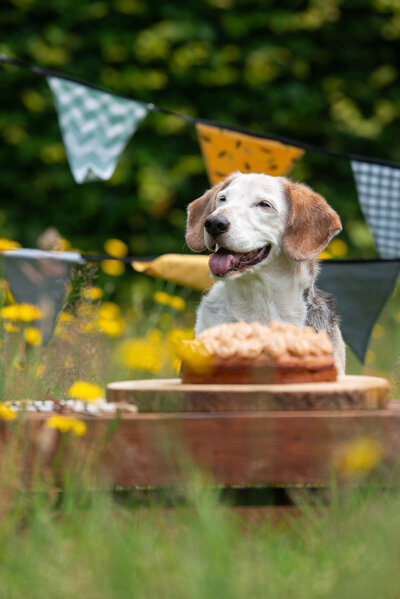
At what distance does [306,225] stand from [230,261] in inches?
14.8

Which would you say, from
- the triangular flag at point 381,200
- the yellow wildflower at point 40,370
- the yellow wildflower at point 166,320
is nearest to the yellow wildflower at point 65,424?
the yellow wildflower at point 40,370

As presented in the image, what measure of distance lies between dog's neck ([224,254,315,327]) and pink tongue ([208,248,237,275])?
0.72 feet

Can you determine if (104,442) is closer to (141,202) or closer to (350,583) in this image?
(350,583)

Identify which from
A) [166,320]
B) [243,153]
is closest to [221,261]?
[243,153]

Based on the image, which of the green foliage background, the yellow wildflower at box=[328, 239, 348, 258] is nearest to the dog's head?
the yellow wildflower at box=[328, 239, 348, 258]

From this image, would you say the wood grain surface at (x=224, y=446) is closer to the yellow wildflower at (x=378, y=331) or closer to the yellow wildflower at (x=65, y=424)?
the yellow wildflower at (x=65, y=424)

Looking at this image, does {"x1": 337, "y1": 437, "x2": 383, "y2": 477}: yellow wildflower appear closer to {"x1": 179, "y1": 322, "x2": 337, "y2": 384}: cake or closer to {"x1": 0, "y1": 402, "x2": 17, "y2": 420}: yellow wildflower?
{"x1": 179, "y1": 322, "x2": 337, "y2": 384}: cake

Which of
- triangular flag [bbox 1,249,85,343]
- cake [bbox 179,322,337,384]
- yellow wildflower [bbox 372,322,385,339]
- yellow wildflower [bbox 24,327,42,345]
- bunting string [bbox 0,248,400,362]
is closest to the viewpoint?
cake [bbox 179,322,337,384]

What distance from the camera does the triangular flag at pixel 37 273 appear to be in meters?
3.79

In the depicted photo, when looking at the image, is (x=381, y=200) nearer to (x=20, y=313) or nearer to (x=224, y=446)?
(x=20, y=313)

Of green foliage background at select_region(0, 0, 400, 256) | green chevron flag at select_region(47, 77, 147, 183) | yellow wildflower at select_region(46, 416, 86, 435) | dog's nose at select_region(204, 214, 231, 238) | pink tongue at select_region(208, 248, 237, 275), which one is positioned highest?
green foliage background at select_region(0, 0, 400, 256)

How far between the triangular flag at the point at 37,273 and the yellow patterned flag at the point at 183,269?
0.33 metres

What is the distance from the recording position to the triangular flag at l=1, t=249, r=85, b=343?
3.79 metres

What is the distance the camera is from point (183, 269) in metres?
4.02
